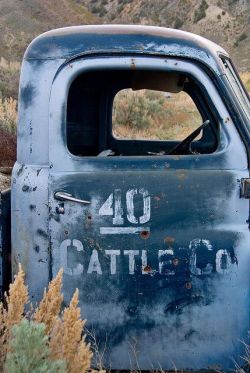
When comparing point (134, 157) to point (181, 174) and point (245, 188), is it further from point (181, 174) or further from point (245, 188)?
point (245, 188)

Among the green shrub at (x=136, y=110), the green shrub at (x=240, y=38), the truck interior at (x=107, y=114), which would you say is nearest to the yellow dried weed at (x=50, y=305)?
the truck interior at (x=107, y=114)

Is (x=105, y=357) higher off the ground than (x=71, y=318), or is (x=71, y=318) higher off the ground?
(x=71, y=318)

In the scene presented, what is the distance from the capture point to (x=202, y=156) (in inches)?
123

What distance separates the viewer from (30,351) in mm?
2211

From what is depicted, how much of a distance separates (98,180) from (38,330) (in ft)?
3.36

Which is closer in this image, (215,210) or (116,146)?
(215,210)

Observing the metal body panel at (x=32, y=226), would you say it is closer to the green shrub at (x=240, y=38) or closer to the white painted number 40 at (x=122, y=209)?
the white painted number 40 at (x=122, y=209)

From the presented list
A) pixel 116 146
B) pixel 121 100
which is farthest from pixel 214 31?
pixel 116 146

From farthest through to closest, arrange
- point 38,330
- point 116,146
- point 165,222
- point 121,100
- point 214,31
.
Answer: point 214,31
point 121,100
point 116,146
point 165,222
point 38,330

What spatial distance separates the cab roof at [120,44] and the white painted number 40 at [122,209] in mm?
672

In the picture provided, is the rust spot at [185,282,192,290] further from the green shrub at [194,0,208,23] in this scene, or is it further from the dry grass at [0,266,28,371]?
the green shrub at [194,0,208,23]

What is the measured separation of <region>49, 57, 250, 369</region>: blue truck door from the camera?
307 centimetres

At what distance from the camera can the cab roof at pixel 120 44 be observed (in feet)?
10.3

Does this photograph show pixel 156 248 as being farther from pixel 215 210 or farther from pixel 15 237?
pixel 15 237
